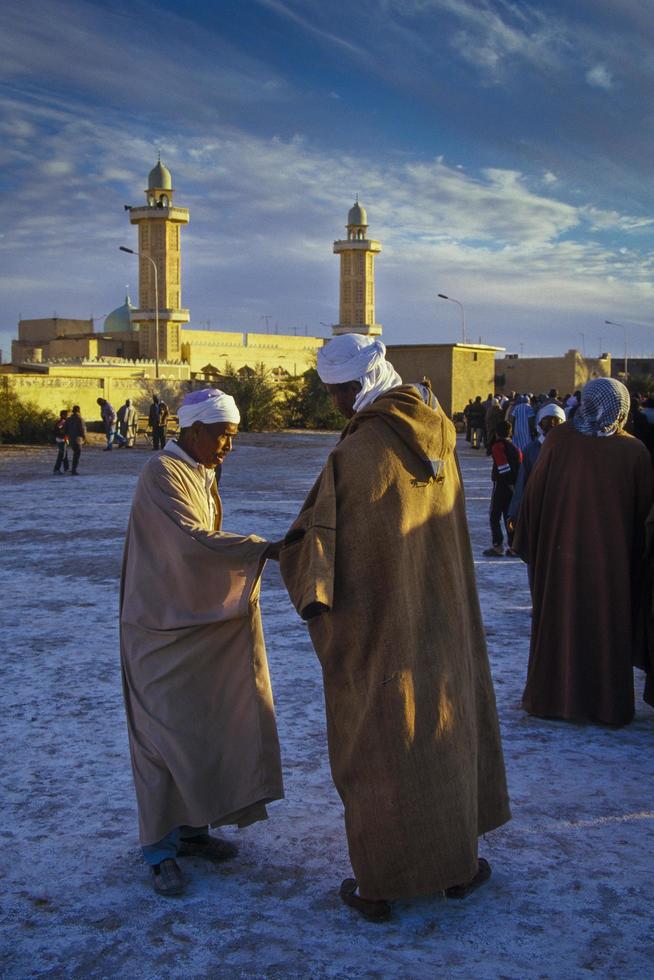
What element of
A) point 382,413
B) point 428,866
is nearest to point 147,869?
point 428,866

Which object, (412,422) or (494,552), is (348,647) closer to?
(412,422)

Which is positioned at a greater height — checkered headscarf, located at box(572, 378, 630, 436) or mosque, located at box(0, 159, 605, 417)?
mosque, located at box(0, 159, 605, 417)

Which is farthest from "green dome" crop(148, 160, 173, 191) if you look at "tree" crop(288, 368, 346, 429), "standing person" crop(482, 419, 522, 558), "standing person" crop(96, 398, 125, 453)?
"standing person" crop(482, 419, 522, 558)

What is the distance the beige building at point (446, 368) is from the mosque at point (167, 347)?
3 centimetres

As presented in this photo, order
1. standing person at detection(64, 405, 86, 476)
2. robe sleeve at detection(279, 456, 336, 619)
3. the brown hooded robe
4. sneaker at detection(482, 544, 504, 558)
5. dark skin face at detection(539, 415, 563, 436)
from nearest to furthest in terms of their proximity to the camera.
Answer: robe sleeve at detection(279, 456, 336, 619), the brown hooded robe, dark skin face at detection(539, 415, 563, 436), sneaker at detection(482, 544, 504, 558), standing person at detection(64, 405, 86, 476)

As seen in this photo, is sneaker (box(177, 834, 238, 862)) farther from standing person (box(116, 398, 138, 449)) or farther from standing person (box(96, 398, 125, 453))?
standing person (box(116, 398, 138, 449))

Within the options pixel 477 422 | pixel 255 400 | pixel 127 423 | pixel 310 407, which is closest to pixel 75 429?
pixel 127 423

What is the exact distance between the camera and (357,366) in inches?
113

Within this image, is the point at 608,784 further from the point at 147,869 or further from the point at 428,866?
the point at 147,869

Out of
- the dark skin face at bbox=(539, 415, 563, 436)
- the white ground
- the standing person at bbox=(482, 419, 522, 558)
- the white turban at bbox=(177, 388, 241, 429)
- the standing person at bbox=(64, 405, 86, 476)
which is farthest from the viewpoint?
the standing person at bbox=(64, 405, 86, 476)

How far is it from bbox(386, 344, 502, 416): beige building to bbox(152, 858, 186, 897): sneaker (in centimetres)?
3041

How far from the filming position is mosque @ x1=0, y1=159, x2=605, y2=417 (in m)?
33.6

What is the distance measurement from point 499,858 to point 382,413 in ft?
4.75

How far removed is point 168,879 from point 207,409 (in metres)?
1.39
